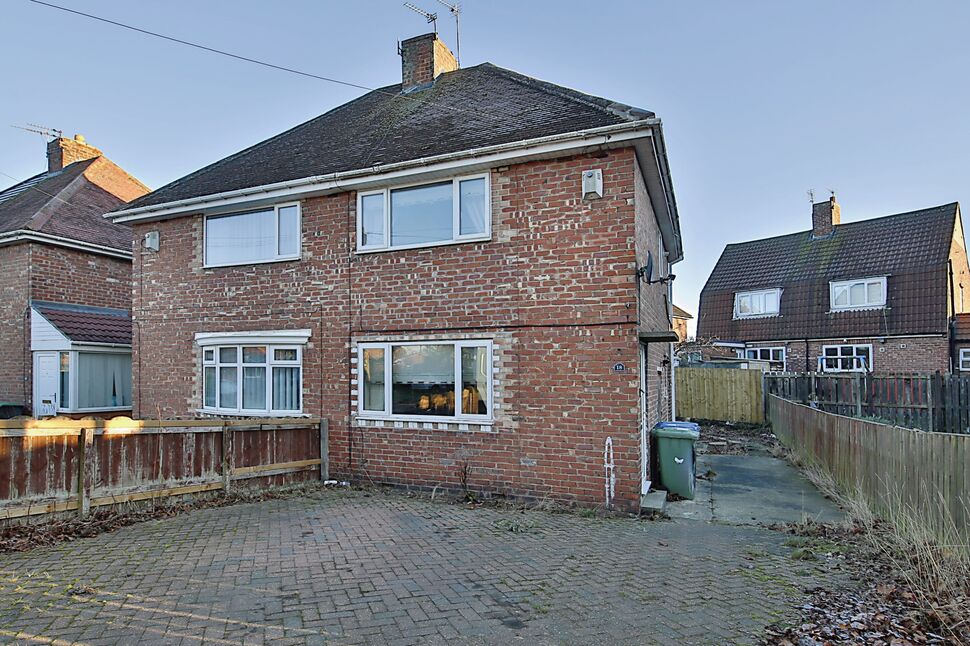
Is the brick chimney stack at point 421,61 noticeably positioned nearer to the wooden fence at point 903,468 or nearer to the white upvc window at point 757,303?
the wooden fence at point 903,468

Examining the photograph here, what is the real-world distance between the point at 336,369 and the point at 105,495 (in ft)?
12.8

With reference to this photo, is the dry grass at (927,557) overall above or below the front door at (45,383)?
below

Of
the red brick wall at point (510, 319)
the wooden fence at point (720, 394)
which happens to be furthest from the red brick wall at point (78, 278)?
the wooden fence at point (720, 394)

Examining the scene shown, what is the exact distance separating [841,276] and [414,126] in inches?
857

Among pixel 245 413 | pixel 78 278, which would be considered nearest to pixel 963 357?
pixel 245 413

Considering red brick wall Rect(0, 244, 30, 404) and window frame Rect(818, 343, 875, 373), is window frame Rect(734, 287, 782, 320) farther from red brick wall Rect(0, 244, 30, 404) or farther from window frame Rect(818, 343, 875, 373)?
red brick wall Rect(0, 244, 30, 404)

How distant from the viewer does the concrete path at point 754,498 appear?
8.36 meters

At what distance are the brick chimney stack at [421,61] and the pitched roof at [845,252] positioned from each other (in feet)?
66.7

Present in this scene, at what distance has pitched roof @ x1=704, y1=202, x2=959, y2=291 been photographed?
2414cm

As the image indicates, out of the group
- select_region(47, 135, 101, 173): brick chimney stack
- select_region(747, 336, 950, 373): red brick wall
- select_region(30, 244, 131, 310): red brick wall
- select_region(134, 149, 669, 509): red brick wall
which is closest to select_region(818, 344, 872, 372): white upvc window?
select_region(747, 336, 950, 373): red brick wall

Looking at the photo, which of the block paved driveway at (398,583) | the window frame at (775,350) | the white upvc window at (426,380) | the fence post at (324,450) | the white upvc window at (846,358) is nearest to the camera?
the block paved driveway at (398,583)

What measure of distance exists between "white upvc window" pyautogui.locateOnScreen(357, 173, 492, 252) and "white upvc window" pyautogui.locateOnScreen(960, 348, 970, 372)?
72.5 feet

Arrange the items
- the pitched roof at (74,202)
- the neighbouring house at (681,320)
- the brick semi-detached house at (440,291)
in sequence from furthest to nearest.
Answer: the neighbouring house at (681,320) < the pitched roof at (74,202) < the brick semi-detached house at (440,291)

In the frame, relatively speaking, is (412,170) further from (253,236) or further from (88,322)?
(88,322)
